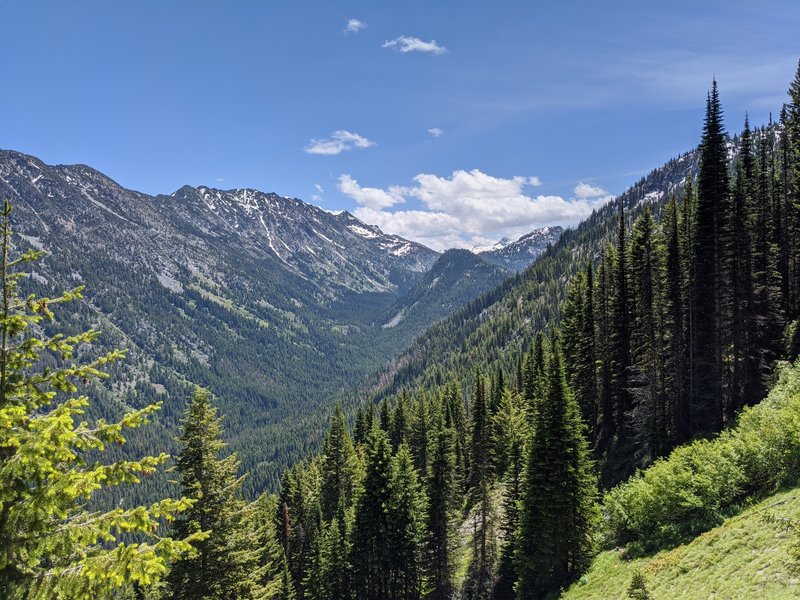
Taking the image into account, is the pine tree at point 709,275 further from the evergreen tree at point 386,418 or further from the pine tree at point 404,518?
the evergreen tree at point 386,418

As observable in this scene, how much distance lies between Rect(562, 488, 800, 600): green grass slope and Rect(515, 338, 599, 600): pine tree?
7.58 m

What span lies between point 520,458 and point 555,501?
1135 cm

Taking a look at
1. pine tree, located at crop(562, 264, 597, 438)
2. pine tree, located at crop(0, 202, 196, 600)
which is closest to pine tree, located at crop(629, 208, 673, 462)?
pine tree, located at crop(562, 264, 597, 438)

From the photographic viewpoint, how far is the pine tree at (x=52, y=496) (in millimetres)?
8469

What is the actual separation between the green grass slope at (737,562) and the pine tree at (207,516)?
16089mm

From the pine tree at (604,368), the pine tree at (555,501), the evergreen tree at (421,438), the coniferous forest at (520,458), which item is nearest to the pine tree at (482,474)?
the coniferous forest at (520,458)

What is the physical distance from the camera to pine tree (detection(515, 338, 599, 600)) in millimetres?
32375

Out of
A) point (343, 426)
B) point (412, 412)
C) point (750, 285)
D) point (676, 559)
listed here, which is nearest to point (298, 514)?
point (343, 426)

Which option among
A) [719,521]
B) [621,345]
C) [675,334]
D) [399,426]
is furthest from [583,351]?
[719,521]

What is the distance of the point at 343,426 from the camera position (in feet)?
200

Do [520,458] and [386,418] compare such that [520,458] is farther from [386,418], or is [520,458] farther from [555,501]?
[386,418]

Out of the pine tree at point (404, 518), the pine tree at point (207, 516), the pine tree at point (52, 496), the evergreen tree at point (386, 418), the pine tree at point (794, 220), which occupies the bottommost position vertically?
the pine tree at point (404, 518)

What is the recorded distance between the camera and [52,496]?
8.60 meters

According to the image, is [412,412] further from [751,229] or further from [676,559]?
→ [676,559]
